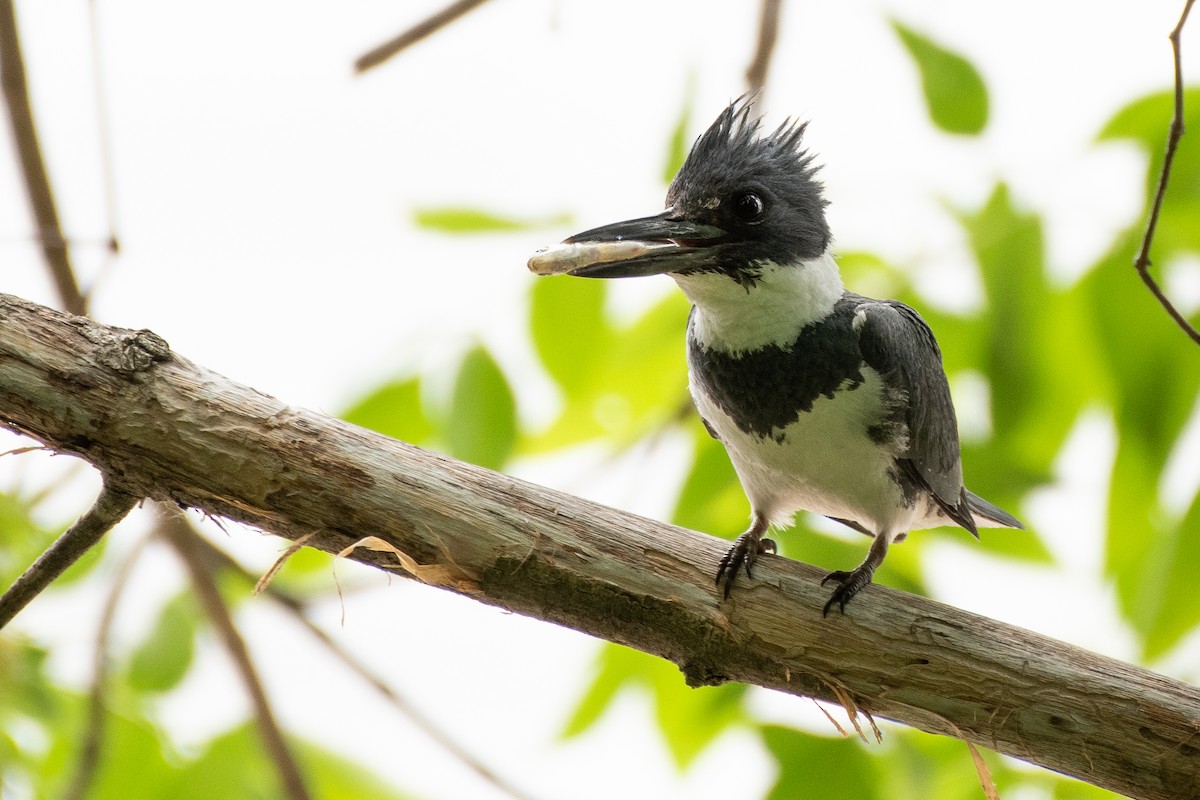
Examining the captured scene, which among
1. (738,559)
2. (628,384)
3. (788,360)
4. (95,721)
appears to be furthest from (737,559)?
(95,721)

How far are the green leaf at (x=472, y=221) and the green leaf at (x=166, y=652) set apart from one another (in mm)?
1116

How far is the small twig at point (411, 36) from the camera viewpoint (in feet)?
7.75

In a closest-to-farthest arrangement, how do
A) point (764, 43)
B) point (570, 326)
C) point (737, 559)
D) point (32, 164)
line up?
point (737, 559) → point (32, 164) → point (570, 326) → point (764, 43)

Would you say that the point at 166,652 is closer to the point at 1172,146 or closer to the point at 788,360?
the point at 788,360

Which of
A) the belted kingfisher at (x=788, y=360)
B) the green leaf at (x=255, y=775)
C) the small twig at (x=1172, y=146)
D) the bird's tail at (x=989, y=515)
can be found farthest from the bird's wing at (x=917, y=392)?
the green leaf at (x=255, y=775)

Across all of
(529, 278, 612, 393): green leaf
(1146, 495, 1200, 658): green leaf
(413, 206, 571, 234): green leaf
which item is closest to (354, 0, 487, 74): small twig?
(413, 206, 571, 234): green leaf

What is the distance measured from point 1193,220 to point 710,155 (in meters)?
1.06

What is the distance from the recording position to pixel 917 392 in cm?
226

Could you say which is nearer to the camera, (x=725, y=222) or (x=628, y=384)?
(x=725, y=222)

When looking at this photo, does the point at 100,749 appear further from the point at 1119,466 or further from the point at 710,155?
the point at 1119,466

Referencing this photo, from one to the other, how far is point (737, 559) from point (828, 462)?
0.37 metres

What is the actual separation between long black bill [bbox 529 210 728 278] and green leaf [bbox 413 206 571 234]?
1.31 ft

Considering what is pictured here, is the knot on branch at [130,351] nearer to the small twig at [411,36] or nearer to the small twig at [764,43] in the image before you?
the small twig at [411,36]

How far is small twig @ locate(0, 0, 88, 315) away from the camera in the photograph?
219 centimetres
